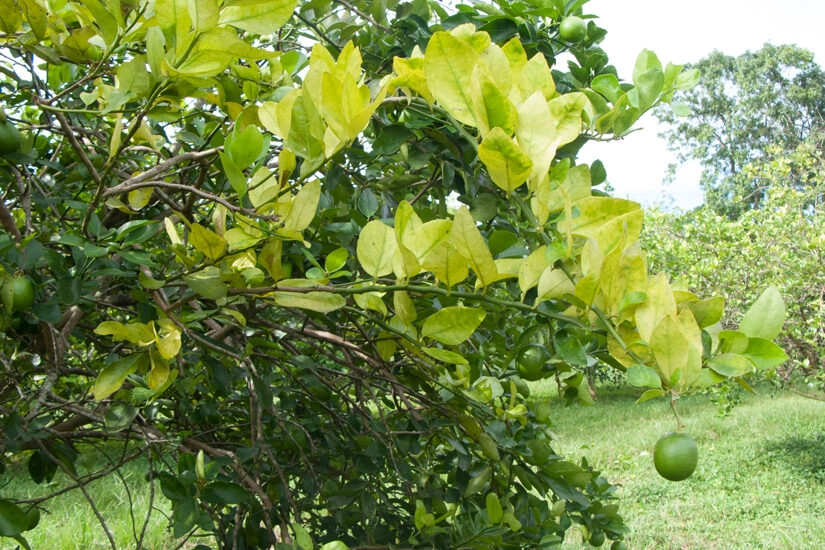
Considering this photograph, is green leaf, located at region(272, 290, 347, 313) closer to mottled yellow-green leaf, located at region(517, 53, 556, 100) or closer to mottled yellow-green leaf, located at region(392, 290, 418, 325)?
mottled yellow-green leaf, located at region(392, 290, 418, 325)

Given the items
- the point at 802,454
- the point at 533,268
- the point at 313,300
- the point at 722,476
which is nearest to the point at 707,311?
the point at 533,268

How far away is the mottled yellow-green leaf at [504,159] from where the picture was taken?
50 cm

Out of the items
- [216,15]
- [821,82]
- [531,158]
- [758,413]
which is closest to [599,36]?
[531,158]

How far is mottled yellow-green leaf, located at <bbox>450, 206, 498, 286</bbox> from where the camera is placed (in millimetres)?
555

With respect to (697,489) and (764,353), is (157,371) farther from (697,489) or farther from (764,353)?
(697,489)

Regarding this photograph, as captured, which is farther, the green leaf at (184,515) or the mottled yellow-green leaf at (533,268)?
the green leaf at (184,515)

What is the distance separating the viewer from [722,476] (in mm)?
5434

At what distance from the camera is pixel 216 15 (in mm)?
555

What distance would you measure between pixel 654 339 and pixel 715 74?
28.0 m

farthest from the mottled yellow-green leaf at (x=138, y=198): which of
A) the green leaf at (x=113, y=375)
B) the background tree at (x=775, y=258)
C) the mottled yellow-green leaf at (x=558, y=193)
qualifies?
the background tree at (x=775, y=258)

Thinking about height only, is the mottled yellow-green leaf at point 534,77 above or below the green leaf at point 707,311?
above

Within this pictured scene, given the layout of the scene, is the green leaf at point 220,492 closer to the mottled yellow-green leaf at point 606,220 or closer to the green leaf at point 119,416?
the green leaf at point 119,416

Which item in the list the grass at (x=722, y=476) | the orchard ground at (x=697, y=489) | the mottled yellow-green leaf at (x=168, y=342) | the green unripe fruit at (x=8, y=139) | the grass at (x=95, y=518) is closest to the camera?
the mottled yellow-green leaf at (x=168, y=342)

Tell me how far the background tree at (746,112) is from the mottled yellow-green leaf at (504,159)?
24.0 metres
